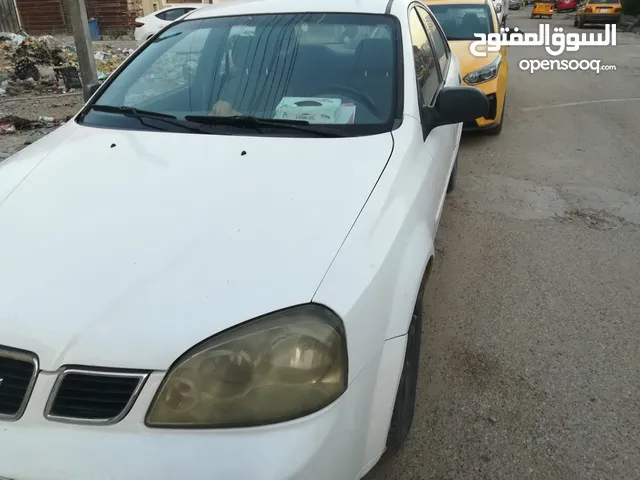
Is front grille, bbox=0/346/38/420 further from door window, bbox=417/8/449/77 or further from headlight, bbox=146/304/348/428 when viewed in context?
door window, bbox=417/8/449/77

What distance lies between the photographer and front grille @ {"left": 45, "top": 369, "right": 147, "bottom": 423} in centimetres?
132

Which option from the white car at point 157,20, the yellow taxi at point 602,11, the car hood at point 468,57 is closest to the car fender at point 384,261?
the car hood at point 468,57

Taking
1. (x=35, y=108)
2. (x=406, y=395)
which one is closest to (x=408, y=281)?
(x=406, y=395)

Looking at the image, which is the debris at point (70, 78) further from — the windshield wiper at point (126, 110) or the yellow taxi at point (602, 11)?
the yellow taxi at point (602, 11)

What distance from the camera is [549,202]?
183 inches

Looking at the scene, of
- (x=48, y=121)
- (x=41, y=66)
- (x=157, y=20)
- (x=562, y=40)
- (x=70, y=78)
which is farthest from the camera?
(x=562, y=40)

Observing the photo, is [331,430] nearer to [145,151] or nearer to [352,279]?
[352,279]

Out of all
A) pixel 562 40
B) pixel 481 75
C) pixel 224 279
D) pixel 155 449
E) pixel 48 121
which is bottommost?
pixel 562 40

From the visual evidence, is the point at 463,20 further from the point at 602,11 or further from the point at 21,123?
the point at 602,11

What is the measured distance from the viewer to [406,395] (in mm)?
2092

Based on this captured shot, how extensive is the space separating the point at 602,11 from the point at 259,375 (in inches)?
1031

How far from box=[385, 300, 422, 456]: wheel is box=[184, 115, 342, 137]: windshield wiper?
2.73 feet

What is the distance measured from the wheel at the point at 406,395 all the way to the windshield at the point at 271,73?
33.7 inches

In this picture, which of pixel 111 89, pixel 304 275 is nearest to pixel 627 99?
pixel 111 89
